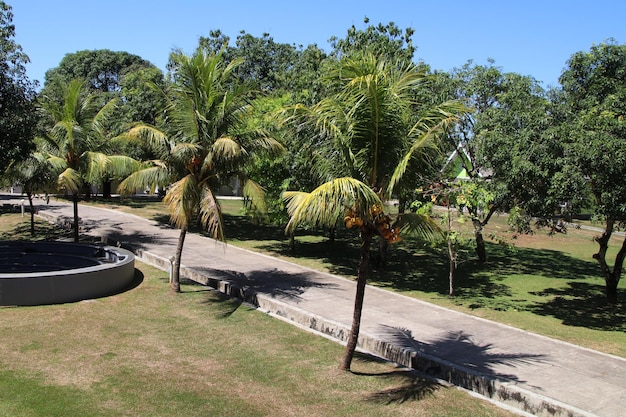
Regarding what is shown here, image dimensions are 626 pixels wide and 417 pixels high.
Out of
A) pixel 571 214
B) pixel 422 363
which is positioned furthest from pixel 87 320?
pixel 571 214

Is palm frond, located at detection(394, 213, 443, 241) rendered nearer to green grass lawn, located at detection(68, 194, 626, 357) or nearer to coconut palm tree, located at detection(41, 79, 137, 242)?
green grass lawn, located at detection(68, 194, 626, 357)

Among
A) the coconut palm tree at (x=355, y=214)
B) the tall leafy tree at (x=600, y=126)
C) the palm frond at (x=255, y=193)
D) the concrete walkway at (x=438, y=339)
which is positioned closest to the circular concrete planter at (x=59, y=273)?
the concrete walkway at (x=438, y=339)

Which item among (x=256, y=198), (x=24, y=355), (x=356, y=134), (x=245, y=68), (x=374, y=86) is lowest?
(x=24, y=355)

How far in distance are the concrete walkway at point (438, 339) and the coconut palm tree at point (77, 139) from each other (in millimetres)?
2727

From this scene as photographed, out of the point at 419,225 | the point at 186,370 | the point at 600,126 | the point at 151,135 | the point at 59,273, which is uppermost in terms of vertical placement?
the point at 600,126

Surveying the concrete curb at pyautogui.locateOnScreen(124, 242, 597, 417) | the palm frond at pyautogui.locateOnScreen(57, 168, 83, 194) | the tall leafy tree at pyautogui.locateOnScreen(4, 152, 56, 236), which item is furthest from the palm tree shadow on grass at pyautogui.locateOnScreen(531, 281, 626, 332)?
the tall leafy tree at pyautogui.locateOnScreen(4, 152, 56, 236)

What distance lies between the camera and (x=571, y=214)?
12.4m

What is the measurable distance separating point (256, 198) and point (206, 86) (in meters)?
2.80

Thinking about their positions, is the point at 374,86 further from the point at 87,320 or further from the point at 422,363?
the point at 87,320

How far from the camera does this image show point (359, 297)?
834 centimetres

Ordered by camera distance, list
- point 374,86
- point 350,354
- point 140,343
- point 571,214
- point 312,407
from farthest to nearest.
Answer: point 571,214 < point 140,343 < point 350,354 < point 374,86 < point 312,407

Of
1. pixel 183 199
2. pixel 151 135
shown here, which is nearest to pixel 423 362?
pixel 183 199

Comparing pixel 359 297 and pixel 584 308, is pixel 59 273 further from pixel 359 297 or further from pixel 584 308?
pixel 584 308

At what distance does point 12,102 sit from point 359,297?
445 inches
